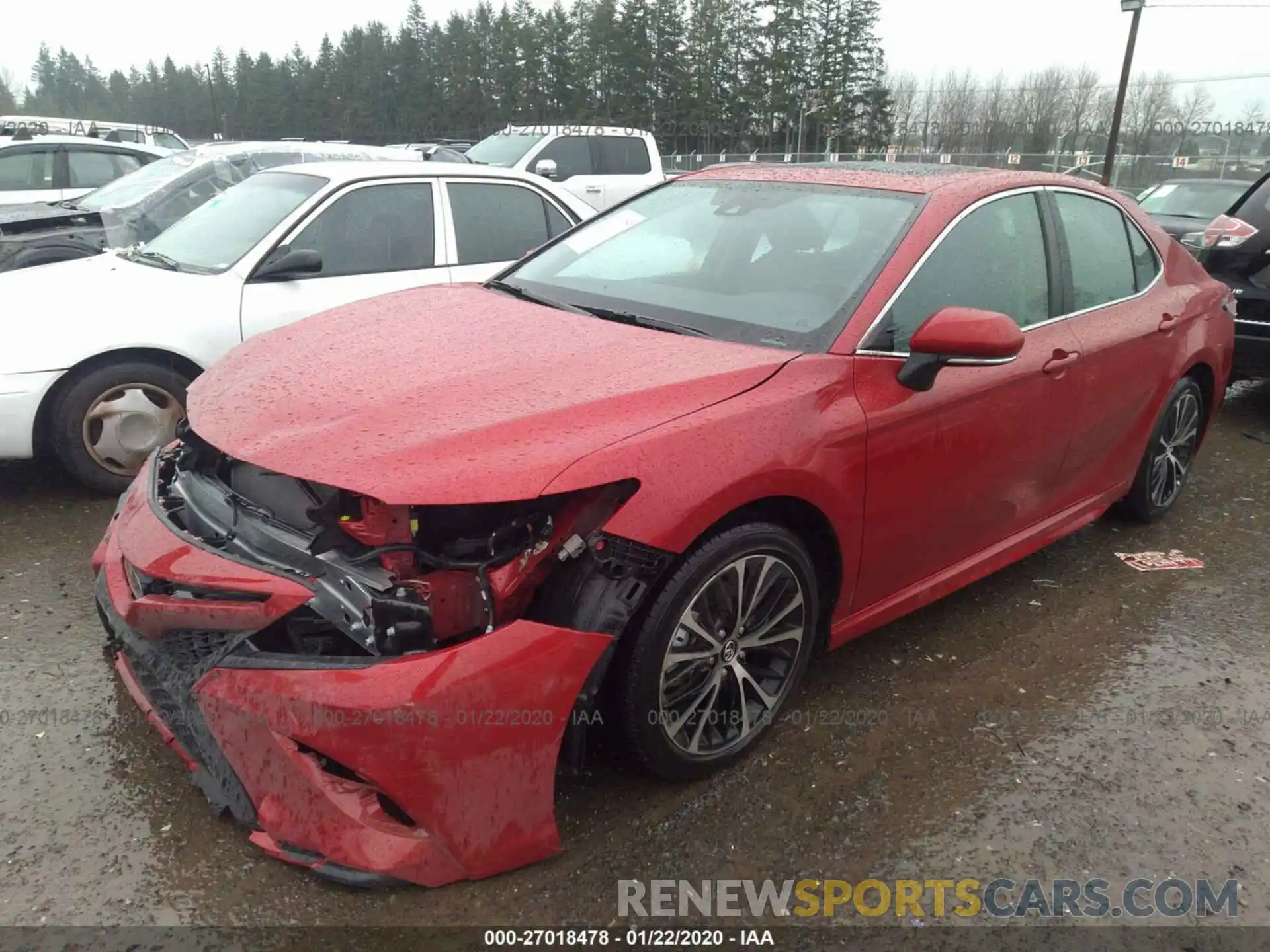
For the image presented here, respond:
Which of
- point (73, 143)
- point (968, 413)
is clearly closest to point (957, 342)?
point (968, 413)

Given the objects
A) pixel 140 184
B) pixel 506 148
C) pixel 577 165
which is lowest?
pixel 140 184

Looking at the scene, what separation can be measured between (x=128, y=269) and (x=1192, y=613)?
5.34 m

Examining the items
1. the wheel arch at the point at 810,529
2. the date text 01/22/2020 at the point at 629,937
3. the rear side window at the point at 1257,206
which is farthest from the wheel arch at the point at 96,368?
the rear side window at the point at 1257,206

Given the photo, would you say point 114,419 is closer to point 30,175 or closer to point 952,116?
point 30,175

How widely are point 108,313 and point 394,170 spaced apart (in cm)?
174

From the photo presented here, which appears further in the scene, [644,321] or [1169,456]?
[1169,456]

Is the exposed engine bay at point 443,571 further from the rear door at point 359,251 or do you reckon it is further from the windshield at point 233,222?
the windshield at point 233,222

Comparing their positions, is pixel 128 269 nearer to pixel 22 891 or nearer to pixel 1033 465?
pixel 22 891

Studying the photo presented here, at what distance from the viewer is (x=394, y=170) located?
513 centimetres

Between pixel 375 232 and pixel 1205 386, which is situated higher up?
pixel 375 232

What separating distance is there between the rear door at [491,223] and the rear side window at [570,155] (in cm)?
742

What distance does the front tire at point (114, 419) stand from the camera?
13.6ft

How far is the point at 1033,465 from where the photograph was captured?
325 cm

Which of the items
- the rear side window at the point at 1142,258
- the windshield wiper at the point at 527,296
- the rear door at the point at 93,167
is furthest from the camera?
the rear door at the point at 93,167
